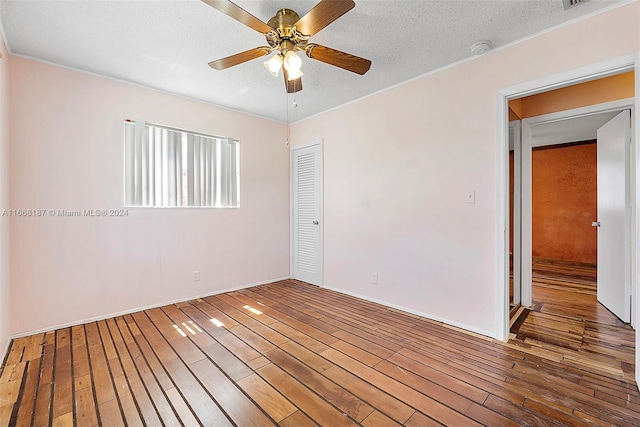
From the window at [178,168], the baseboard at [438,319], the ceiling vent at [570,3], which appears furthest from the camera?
the window at [178,168]

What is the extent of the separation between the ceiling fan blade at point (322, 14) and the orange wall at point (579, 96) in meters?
2.59

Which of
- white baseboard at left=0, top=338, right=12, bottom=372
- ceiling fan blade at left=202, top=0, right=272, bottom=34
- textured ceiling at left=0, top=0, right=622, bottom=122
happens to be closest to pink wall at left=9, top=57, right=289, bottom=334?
white baseboard at left=0, top=338, right=12, bottom=372

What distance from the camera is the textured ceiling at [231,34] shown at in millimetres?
1916

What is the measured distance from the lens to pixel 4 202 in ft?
7.56

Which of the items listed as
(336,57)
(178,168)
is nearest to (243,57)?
(336,57)

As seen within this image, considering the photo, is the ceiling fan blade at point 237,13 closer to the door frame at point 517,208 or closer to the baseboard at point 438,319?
the baseboard at point 438,319

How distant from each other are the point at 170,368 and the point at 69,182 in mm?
2118

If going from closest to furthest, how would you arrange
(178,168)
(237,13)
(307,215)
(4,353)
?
(237,13) → (4,353) → (178,168) → (307,215)

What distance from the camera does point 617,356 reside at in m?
2.16

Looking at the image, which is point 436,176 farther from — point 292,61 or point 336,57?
point 292,61

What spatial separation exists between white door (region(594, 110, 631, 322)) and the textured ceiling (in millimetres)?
1671

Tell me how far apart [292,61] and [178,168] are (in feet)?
7.70

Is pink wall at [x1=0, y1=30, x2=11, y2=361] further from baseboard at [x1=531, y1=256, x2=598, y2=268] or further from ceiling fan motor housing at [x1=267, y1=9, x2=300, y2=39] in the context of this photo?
baseboard at [x1=531, y1=256, x2=598, y2=268]

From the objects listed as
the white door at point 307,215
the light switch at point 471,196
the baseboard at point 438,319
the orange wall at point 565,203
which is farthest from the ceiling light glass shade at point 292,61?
the orange wall at point 565,203
